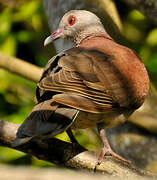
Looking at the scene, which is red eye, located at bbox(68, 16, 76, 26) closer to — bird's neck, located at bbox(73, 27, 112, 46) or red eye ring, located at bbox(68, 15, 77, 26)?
red eye ring, located at bbox(68, 15, 77, 26)

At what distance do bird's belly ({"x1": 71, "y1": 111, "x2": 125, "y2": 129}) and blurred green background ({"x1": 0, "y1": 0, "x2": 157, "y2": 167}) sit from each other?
1.16m

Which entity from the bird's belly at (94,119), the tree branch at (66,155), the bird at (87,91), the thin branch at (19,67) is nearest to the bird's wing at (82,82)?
the bird at (87,91)

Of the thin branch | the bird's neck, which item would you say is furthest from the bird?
the thin branch

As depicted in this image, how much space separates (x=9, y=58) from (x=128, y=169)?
1.94 m

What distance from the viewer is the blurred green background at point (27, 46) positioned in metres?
3.61

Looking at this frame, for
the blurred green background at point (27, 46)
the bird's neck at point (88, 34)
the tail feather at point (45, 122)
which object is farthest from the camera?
the blurred green background at point (27, 46)

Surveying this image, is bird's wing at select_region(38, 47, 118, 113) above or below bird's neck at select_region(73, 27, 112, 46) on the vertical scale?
above

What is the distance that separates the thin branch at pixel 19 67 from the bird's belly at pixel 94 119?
1.23 meters

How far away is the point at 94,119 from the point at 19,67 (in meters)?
1.41

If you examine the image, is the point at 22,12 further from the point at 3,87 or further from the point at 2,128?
the point at 2,128

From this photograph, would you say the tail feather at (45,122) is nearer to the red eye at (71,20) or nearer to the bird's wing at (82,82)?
the bird's wing at (82,82)

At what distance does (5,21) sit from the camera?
4516mm

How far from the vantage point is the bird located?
6.23 feet

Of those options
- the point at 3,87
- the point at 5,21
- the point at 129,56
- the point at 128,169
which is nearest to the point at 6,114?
the point at 3,87
